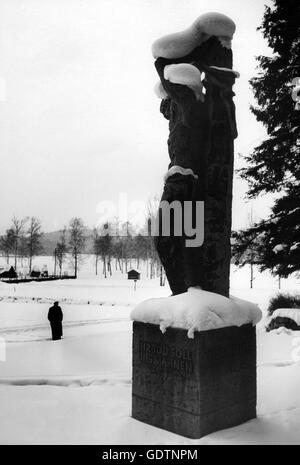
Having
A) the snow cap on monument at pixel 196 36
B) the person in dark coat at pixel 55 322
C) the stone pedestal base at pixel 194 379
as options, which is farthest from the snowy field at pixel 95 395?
the snow cap on monument at pixel 196 36

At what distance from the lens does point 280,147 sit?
12.7m

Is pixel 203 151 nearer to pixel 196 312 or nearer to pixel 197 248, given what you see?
pixel 197 248

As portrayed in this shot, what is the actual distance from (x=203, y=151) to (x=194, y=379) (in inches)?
97.8

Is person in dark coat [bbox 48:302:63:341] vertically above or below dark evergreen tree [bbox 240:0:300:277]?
below

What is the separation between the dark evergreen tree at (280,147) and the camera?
11992 mm

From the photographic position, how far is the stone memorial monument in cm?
421

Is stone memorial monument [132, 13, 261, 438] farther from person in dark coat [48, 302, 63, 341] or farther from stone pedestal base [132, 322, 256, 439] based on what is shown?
person in dark coat [48, 302, 63, 341]

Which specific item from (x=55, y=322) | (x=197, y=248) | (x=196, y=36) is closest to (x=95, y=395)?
A: (x=197, y=248)

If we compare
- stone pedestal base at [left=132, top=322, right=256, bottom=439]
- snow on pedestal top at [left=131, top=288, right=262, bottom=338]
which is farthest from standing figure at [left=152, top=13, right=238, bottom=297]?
stone pedestal base at [left=132, top=322, right=256, bottom=439]

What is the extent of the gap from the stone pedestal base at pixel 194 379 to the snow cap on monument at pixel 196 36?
313cm

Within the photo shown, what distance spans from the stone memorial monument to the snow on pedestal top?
1cm

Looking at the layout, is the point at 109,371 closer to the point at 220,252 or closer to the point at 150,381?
the point at 150,381

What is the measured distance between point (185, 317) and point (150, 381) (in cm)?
89
